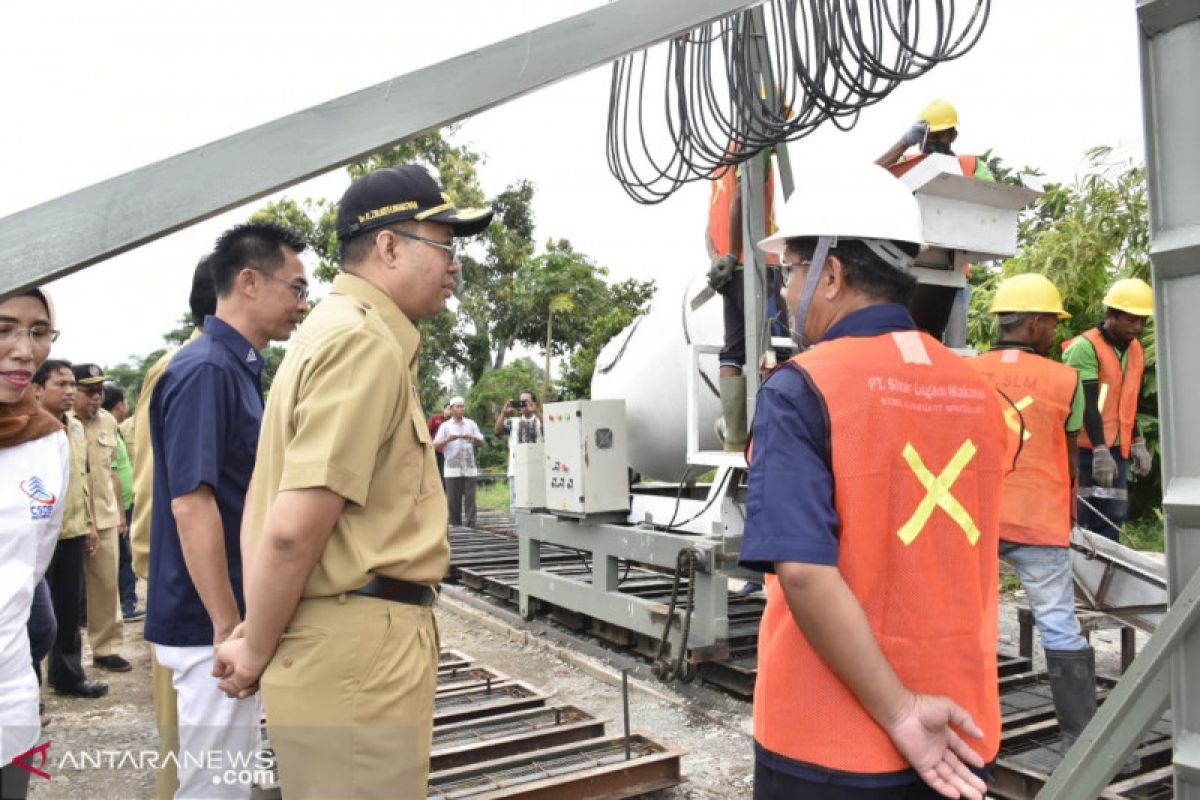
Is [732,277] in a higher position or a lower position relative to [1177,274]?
higher

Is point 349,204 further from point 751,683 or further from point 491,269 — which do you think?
point 491,269

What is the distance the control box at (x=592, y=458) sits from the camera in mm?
5836

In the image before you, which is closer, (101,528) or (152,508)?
(152,508)

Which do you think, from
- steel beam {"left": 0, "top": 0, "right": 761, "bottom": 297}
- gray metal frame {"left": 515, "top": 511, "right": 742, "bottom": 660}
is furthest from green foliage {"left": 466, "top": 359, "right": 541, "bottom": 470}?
steel beam {"left": 0, "top": 0, "right": 761, "bottom": 297}

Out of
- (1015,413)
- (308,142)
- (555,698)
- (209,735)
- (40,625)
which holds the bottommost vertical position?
(555,698)

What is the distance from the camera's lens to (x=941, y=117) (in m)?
4.69

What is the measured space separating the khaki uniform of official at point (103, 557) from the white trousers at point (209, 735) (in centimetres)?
371

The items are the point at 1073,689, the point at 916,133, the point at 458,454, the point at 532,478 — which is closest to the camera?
the point at 1073,689

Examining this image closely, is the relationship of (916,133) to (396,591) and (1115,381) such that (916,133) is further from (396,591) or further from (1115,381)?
(396,591)

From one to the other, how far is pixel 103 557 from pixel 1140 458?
278 inches

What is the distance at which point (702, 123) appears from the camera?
492 cm

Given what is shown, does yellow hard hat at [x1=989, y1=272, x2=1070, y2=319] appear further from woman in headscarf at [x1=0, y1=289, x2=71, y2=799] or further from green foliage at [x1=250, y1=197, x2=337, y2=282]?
green foliage at [x1=250, y1=197, x2=337, y2=282]

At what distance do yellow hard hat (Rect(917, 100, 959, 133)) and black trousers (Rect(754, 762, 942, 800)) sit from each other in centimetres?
391

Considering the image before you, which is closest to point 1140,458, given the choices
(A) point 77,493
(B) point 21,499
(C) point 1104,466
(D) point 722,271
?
(C) point 1104,466
